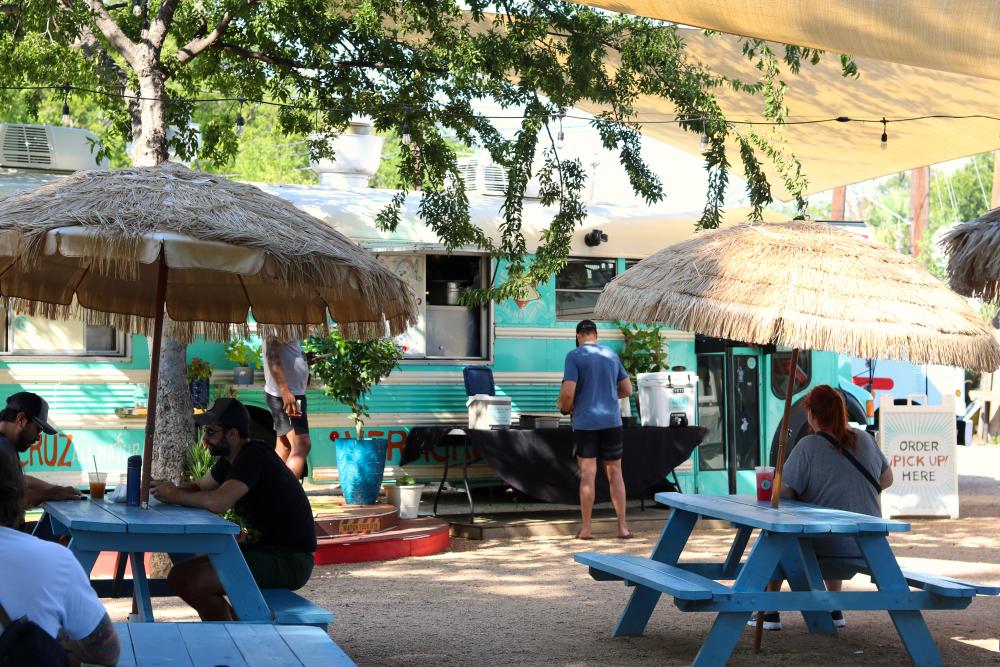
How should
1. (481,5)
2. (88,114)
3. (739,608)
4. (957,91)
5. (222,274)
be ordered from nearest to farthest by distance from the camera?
(739,608) < (222,274) < (481,5) < (957,91) < (88,114)

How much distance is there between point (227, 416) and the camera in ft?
17.4

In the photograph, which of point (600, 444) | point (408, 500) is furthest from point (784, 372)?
point (408, 500)

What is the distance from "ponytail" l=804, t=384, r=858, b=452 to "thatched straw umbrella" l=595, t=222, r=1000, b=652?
44 cm

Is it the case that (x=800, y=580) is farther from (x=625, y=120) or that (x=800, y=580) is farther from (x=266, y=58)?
(x=266, y=58)

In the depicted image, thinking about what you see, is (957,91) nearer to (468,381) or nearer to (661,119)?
(661,119)

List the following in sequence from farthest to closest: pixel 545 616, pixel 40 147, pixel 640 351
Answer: pixel 640 351, pixel 40 147, pixel 545 616

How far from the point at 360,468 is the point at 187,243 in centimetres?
536

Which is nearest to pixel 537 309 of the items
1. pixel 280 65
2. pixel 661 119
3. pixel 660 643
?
pixel 661 119

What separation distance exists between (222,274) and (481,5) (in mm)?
3928

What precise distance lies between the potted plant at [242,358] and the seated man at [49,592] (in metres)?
6.98

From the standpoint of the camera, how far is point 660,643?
242 inches

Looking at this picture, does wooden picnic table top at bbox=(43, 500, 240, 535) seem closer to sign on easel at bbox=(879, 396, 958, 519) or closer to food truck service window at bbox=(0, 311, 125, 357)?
food truck service window at bbox=(0, 311, 125, 357)

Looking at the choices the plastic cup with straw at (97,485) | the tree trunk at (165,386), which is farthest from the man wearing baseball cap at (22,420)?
the tree trunk at (165,386)

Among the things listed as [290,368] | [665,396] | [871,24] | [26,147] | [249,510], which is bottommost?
[249,510]
